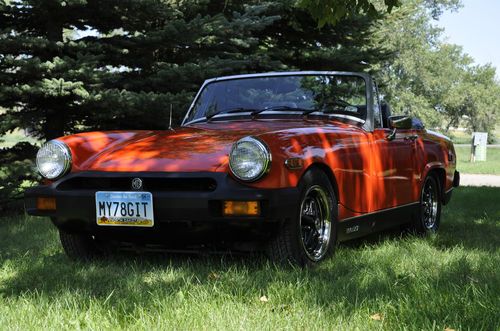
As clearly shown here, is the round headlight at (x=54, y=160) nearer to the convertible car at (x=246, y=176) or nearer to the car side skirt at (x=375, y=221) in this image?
the convertible car at (x=246, y=176)

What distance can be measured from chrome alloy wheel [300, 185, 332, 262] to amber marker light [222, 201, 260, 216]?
0.48 meters

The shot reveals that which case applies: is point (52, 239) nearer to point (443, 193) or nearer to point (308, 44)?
point (443, 193)

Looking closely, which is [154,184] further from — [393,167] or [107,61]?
[107,61]

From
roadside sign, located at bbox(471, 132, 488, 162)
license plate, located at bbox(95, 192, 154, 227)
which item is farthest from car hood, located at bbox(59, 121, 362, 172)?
roadside sign, located at bbox(471, 132, 488, 162)

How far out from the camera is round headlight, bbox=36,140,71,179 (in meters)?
3.89

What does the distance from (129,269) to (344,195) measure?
1554 millimetres

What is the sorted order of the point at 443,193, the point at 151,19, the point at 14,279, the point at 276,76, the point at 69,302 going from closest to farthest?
the point at 69,302 < the point at 14,279 < the point at 276,76 < the point at 443,193 < the point at 151,19

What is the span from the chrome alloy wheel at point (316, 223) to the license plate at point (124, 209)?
38.3 inches

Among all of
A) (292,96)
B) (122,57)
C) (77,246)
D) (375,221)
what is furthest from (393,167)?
(122,57)

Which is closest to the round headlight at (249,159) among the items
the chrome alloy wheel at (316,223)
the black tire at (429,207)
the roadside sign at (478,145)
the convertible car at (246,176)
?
the convertible car at (246,176)

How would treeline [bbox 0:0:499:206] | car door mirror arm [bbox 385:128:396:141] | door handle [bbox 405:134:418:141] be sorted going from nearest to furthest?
car door mirror arm [bbox 385:128:396:141]
door handle [bbox 405:134:418:141]
treeline [bbox 0:0:499:206]

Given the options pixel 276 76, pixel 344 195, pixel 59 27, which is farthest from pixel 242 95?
pixel 59 27

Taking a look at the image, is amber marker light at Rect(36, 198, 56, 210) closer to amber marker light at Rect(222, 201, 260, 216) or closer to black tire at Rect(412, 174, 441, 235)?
amber marker light at Rect(222, 201, 260, 216)

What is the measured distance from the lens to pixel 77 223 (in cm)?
375
